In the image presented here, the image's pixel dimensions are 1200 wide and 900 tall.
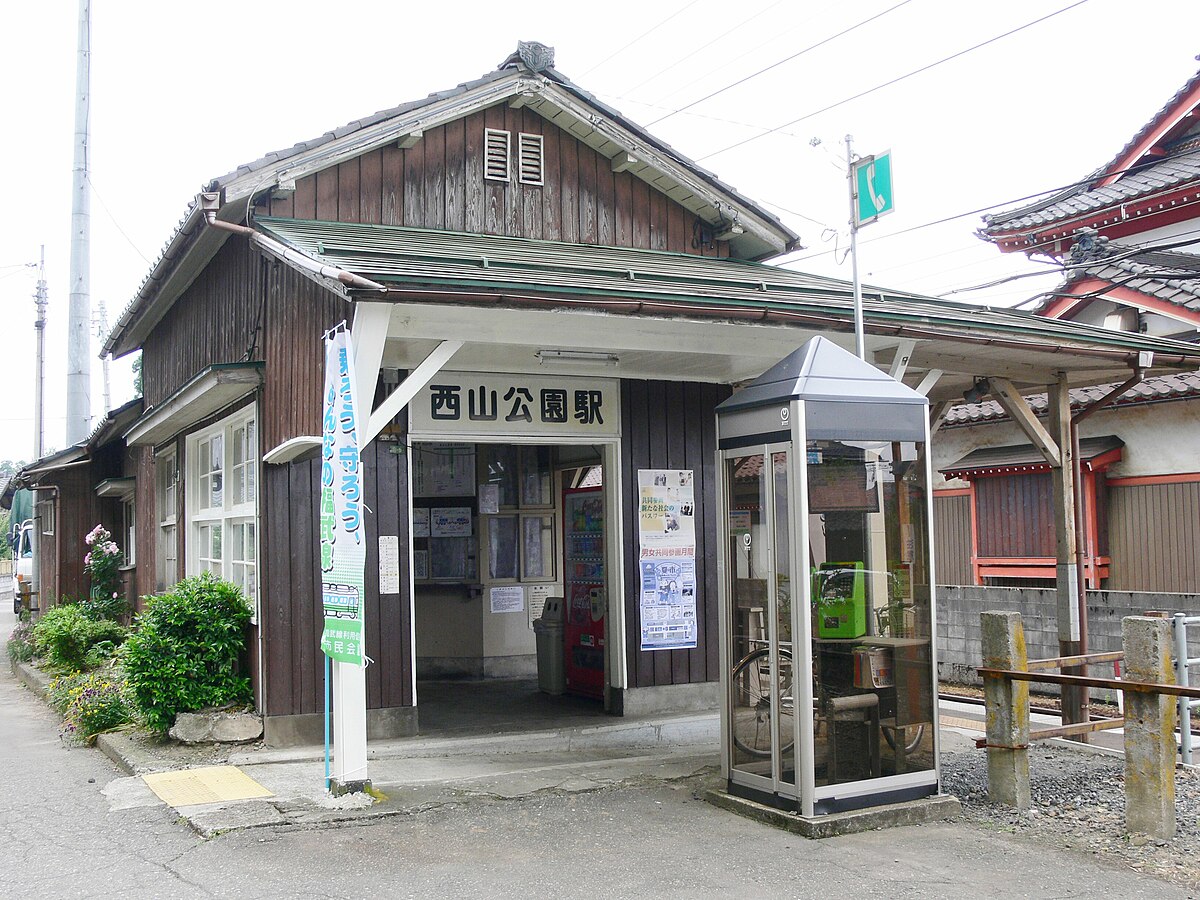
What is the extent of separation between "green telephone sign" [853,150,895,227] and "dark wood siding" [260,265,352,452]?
3885 mm

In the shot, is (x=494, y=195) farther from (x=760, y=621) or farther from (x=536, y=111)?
(x=760, y=621)

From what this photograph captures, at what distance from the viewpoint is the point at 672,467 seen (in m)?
10.2

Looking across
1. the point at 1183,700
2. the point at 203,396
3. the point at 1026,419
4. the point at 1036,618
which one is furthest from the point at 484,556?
the point at 1183,700

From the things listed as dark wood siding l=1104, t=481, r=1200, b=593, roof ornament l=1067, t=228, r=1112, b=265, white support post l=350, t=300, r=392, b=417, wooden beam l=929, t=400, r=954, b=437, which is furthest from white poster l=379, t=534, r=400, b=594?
roof ornament l=1067, t=228, r=1112, b=265

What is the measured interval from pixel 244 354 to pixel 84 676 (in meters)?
4.97

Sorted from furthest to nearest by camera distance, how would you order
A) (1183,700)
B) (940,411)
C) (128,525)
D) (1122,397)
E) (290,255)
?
(128,525) → (1122,397) → (940,411) → (1183,700) → (290,255)

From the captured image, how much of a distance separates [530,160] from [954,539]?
27.7ft

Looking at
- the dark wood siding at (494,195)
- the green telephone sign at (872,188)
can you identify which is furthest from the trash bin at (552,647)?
the green telephone sign at (872,188)

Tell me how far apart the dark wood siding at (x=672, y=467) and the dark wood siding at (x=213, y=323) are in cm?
339

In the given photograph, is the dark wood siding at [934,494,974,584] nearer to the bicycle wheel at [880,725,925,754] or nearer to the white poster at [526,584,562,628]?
the white poster at [526,584,562,628]

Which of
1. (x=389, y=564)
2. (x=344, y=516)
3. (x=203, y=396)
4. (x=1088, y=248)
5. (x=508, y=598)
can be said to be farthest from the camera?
(x=1088, y=248)

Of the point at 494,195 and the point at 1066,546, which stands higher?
the point at 494,195

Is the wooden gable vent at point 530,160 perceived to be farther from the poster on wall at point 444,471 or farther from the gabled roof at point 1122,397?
the gabled roof at point 1122,397

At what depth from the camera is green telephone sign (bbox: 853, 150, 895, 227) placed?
7406 millimetres
